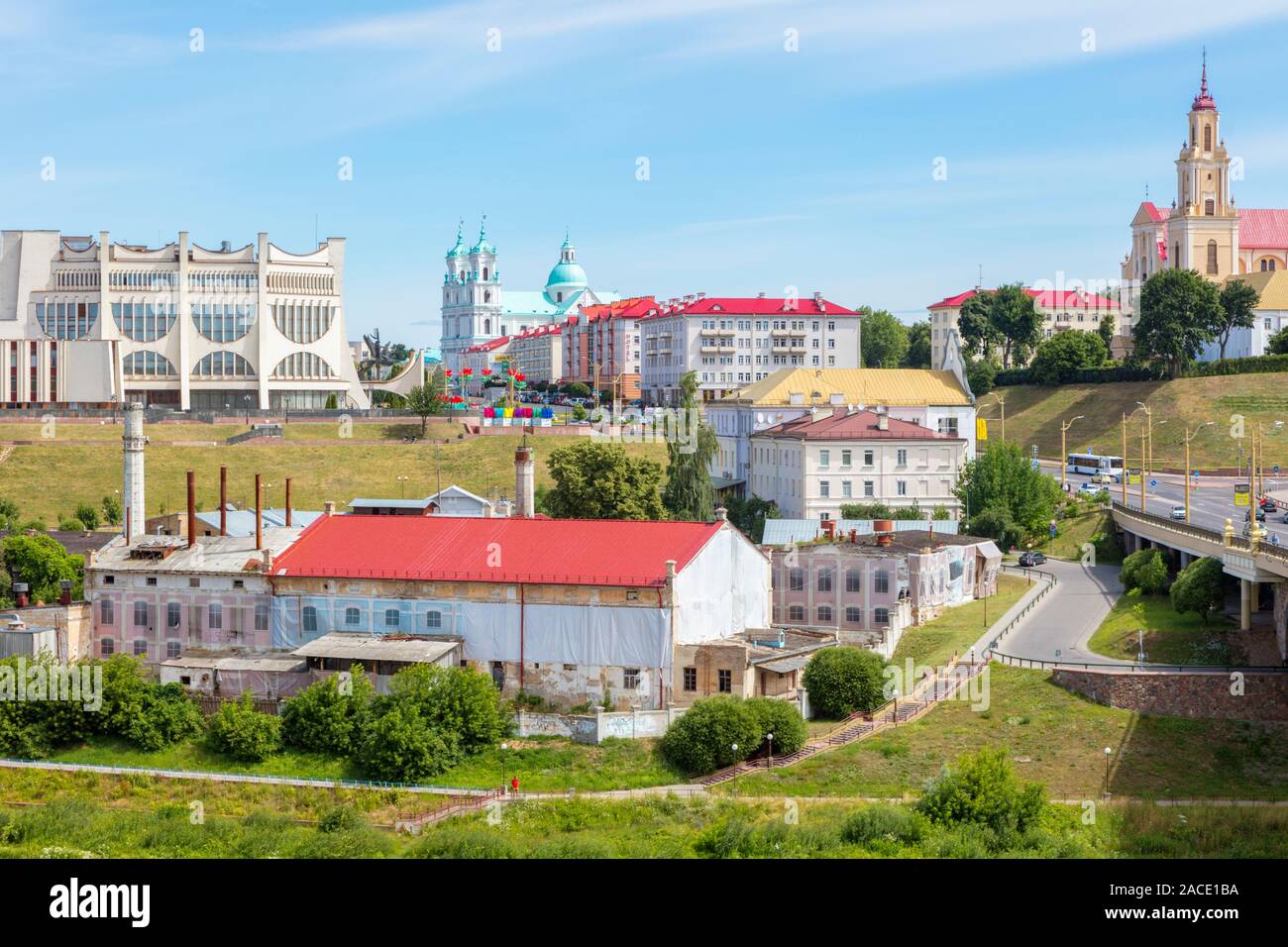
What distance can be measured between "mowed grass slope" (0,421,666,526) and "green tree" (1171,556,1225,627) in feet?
146

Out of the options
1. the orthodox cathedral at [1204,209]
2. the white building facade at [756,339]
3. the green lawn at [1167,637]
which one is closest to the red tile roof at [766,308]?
the white building facade at [756,339]

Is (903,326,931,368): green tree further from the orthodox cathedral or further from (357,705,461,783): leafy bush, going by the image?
(357,705,461,783): leafy bush

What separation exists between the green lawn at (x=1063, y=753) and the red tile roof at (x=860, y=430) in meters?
32.5

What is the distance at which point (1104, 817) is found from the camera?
37.1 meters

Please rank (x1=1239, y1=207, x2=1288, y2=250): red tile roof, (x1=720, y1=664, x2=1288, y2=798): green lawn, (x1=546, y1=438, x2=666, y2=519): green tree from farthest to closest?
1. (x1=1239, y1=207, x2=1288, y2=250): red tile roof
2. (x1=546, y1=438, x2=666, y2=519): green tree
3. (x1=720, y1=664, x2=1288, y2=798): green lawn

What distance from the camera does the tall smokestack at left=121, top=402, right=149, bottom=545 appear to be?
5334cm

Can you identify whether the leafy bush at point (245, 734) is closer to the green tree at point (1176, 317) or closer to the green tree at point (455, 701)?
the green tree at point (455, 701)

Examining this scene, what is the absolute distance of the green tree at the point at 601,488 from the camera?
220 ft

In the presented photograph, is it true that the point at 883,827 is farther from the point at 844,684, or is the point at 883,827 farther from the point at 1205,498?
the point at 1205,498

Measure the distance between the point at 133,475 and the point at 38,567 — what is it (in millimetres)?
6739

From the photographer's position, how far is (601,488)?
67.2 metres

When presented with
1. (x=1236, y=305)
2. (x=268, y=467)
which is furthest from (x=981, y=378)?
(x=268, y=467)

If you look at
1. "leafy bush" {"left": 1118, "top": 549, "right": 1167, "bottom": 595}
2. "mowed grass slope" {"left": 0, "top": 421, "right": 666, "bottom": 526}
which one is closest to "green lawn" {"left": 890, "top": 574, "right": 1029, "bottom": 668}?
"leafy bush" {"left": 1118, "top": 549, "right": 1167, "bottom": 595}
